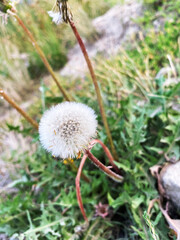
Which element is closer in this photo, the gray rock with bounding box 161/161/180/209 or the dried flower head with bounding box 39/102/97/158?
the dried flower head with bounding box 39/102/97/158

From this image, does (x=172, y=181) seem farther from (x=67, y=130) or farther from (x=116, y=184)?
(x=67, y=130)

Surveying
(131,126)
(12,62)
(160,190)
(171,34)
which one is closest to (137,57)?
(171,34)

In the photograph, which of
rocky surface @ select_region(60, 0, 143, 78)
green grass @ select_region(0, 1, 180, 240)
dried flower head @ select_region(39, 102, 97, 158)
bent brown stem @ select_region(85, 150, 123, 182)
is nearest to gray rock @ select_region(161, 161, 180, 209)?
green grass @ select_region(0, 1, 180, 240)

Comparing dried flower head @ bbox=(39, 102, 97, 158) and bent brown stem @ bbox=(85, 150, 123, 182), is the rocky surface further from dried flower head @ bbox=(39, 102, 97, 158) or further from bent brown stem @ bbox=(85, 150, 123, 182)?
dried flower head @ bbox=(39, 102, 97, 158)

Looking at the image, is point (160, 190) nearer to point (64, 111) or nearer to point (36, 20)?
point (64, 111)

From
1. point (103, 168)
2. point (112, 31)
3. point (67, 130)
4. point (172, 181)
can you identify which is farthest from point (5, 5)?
point (112, 31)

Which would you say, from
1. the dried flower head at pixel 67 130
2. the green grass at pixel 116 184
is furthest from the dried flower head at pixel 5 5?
the green grass at pixel 116 184

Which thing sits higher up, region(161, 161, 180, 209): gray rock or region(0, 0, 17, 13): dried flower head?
region(0, 0, 17, 13): dried flower head
